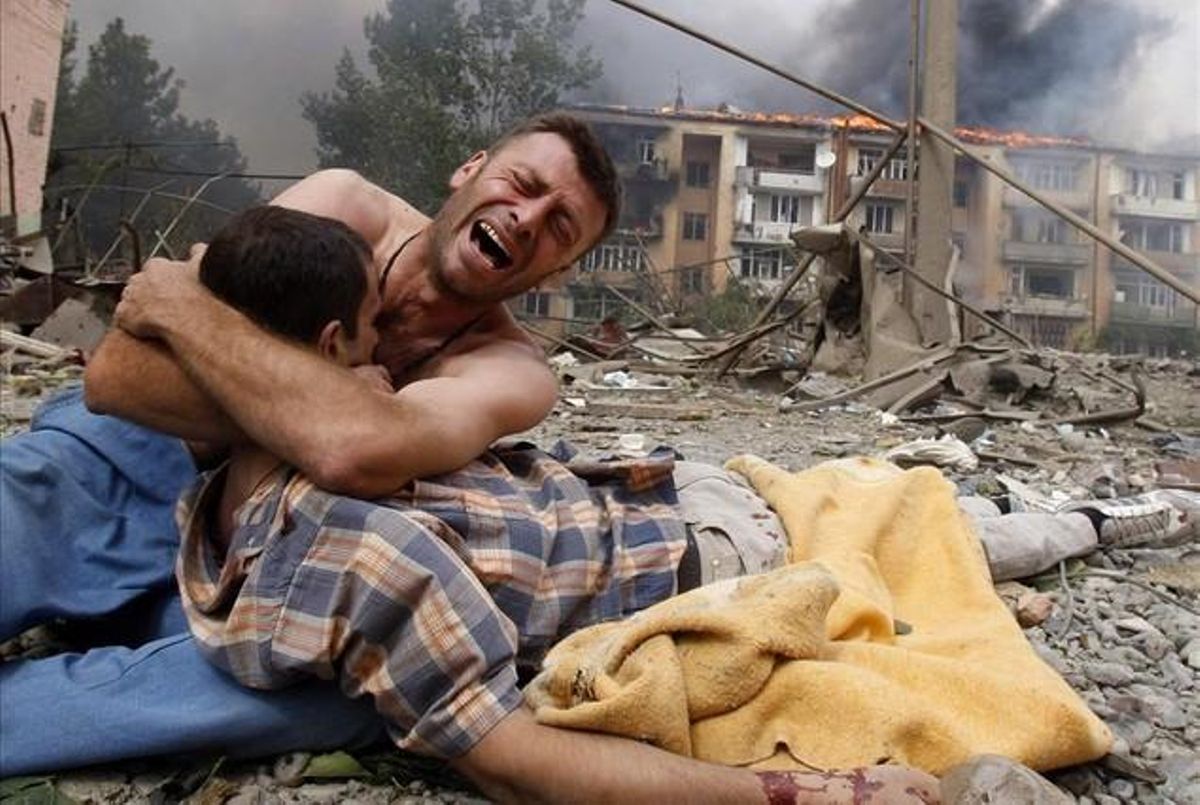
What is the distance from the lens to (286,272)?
155 cm

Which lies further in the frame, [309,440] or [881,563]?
[881,563]

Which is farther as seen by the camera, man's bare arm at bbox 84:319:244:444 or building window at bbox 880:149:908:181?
building window at bbox 880:149:908:181

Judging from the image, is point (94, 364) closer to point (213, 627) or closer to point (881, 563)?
point (213, 627)

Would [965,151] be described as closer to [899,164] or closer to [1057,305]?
[899,164]

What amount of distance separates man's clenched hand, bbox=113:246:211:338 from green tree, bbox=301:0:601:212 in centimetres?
2258

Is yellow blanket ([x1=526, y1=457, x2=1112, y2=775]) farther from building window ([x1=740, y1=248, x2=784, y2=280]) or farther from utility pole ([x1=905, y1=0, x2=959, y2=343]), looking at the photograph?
building window ([x1=740, y1=248, x2=784, y2=280])

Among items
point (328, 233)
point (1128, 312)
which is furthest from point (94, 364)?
point (1128, 312)

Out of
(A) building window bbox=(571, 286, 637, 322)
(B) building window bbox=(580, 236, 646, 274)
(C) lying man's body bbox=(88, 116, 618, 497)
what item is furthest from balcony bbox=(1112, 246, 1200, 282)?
(C) lying man's body bbox=(88, 116, 618, 497)

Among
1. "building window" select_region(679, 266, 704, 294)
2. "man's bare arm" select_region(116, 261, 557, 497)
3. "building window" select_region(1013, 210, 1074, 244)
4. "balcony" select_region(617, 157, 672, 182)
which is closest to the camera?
"man's bare arm" select_region(116, 261, 557, 497)

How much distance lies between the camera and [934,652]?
1724 mm

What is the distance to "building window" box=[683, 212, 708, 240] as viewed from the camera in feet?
109

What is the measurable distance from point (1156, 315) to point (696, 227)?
14607 millimetres

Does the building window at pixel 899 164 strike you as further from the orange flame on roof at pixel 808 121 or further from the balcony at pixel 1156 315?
the orange flame on roof at pixel 808 121

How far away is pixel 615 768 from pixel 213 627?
Answer: 599 mm
